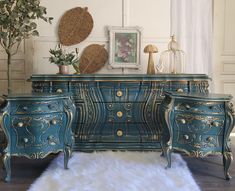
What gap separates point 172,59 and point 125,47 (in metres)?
0.64

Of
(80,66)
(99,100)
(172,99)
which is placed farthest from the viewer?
(80,66)

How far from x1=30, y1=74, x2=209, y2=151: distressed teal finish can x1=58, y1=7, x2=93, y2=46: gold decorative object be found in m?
0.87

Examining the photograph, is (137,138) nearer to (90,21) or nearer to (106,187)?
(106,187)

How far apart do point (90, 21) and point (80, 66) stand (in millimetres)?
608

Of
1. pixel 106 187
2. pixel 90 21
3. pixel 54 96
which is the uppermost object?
pixel 90 21

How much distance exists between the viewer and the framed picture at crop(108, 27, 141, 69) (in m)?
3.78

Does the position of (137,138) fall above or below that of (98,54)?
below

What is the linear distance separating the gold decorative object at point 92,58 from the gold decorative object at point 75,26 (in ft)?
0.62

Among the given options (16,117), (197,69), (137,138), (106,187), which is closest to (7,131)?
(16,117)

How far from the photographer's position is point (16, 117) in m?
2.46

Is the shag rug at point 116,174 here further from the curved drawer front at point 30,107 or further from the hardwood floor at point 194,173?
the curved drawer front at point 30,107

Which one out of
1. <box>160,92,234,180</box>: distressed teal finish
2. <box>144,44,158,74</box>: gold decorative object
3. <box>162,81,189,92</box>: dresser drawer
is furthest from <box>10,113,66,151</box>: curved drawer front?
<box>144,44,158,74</box>: gold decorative object

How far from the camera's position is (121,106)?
3217 mm

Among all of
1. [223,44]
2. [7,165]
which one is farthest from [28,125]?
[223,44]
